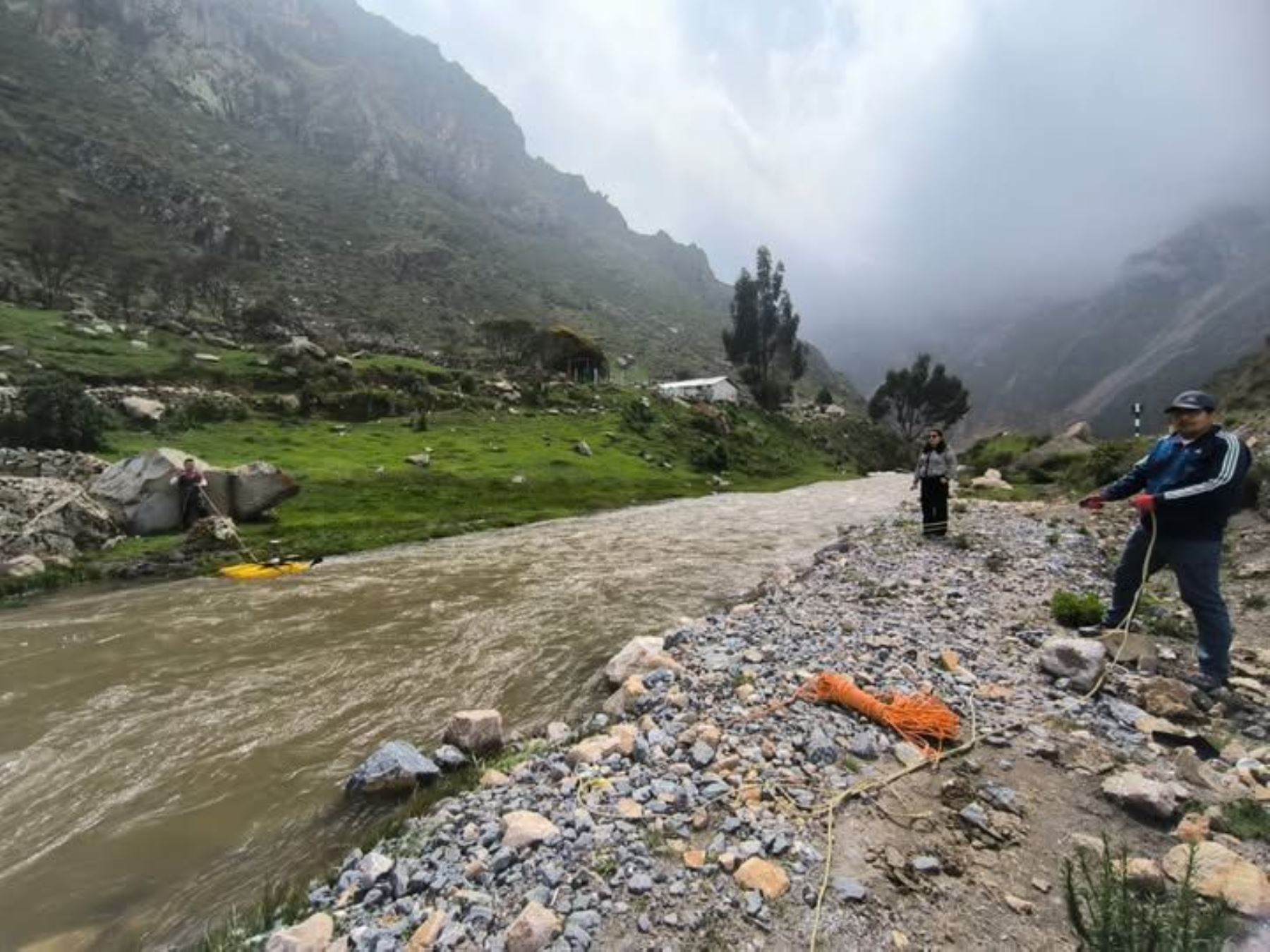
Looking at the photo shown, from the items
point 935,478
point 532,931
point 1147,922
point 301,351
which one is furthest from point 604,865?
point 301,351

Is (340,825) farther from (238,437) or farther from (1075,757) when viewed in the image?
(238,437)

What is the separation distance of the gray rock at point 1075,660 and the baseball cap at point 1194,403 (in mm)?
3173

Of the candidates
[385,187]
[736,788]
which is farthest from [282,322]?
[385,187]

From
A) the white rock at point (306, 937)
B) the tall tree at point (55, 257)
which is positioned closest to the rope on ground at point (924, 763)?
the white rock at point (306, 937)

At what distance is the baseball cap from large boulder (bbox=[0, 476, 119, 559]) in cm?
2633

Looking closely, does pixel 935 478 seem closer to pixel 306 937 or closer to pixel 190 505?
pixel 306 937

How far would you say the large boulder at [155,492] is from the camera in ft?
72.4

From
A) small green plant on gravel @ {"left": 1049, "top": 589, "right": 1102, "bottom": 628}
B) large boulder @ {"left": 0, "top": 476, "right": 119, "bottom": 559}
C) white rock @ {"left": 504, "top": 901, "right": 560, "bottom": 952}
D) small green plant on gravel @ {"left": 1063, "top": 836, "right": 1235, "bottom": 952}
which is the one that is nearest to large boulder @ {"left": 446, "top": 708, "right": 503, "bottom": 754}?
white rock @ {"left": 504, "top": 901, "right": 560, "bottom": 952}

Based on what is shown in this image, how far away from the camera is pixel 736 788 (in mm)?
5859

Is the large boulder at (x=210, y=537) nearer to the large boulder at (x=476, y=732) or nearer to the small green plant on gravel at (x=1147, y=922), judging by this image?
the large boulder at (x=476, y=732)

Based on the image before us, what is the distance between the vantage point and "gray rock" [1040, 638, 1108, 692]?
7.64 meters

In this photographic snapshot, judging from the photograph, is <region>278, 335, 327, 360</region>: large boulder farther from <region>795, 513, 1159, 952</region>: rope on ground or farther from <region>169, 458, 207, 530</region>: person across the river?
<region>795, 513, 1159, 952</region>: rope on ground

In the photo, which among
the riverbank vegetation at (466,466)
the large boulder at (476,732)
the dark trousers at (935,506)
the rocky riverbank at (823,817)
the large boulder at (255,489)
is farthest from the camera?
the riverbank vegetation at (466,466)

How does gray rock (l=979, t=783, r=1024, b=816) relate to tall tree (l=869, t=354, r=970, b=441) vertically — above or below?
below
